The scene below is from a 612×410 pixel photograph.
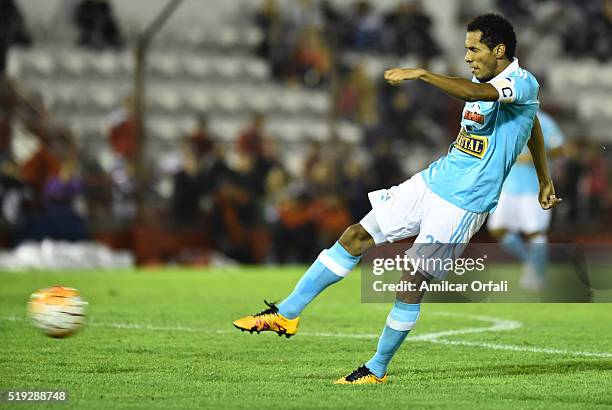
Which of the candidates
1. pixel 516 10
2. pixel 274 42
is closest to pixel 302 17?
pixel 274 42

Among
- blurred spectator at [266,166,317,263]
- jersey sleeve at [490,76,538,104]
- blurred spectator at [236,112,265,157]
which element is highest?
jersey sleeve at [490,76,538,104]

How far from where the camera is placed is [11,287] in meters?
12.8

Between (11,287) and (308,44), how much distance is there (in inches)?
446

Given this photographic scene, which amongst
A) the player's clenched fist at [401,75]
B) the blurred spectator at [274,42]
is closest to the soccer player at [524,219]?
the player's clenched fist at [401,75]

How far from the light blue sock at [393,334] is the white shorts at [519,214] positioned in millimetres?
7288

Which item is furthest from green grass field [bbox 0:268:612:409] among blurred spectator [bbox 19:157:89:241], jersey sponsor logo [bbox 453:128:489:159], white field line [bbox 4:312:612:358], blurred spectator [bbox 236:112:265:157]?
blurred spectator [bbox 236:112:265:157]

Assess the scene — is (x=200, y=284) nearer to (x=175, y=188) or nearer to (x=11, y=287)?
(x=11, y=287)

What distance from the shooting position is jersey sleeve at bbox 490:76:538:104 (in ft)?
20.9

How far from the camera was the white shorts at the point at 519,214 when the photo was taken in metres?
13.6

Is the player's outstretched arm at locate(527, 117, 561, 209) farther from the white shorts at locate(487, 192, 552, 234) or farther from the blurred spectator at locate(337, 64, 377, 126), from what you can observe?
the blurred spectator at locate(337, 64, 377, 126)

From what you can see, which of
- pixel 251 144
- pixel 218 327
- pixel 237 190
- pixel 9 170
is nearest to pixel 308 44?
pixel 251 144

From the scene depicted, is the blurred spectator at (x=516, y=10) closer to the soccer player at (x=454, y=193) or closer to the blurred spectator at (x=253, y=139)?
the blurred spectator at (x=253, y=139)

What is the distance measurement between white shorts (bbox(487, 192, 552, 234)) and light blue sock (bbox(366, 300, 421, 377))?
→ 23.9 feet

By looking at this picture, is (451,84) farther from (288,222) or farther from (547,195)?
(288,222)
